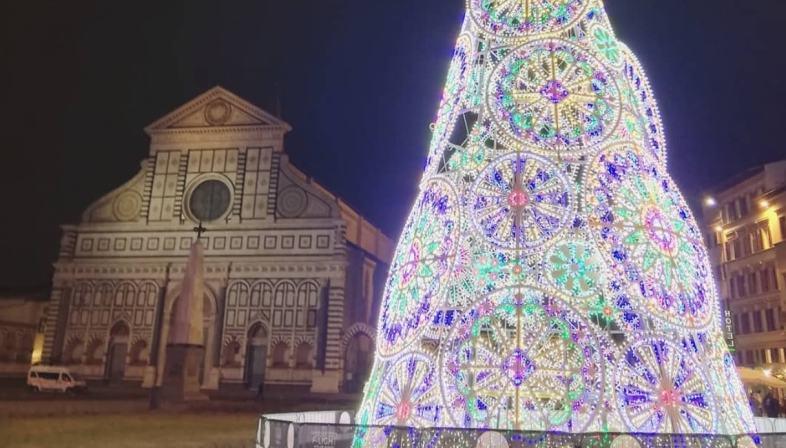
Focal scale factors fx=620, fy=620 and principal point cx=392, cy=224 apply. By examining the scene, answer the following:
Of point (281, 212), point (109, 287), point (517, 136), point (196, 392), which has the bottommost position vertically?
point (196, 392)

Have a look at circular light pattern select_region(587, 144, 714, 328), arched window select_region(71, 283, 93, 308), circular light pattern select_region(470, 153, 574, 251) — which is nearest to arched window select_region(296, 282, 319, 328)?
arched window select_region(71, 283, 93, 308)

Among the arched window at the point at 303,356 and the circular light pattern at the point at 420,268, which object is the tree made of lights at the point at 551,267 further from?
the arched window at the point at 303,356

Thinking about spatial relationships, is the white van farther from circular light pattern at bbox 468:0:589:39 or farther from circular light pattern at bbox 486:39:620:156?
circular light pattern at bbox 486:39:620:156

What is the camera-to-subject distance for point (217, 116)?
129 ft

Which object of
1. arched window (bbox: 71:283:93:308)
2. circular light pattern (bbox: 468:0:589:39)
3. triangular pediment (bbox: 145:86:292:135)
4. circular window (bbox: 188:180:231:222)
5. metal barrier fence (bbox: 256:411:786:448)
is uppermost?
triangular pediment (bbox: 145:86:292:135)

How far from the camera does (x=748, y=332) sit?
93.1 ft

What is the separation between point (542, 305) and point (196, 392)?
19.2 metres

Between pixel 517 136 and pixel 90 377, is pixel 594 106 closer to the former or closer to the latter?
pixel 517 136

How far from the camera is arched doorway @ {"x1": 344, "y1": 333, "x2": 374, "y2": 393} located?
116 feet

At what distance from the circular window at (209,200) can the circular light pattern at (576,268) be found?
112ft

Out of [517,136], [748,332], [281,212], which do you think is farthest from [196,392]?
[748,332]

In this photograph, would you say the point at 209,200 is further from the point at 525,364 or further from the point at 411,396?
the point at 525,364

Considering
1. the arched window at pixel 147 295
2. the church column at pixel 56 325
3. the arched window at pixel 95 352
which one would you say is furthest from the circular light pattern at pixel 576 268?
the church column at pixel 56 325

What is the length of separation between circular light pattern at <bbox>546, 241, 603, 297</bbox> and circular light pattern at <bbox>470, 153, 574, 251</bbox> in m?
0.21
